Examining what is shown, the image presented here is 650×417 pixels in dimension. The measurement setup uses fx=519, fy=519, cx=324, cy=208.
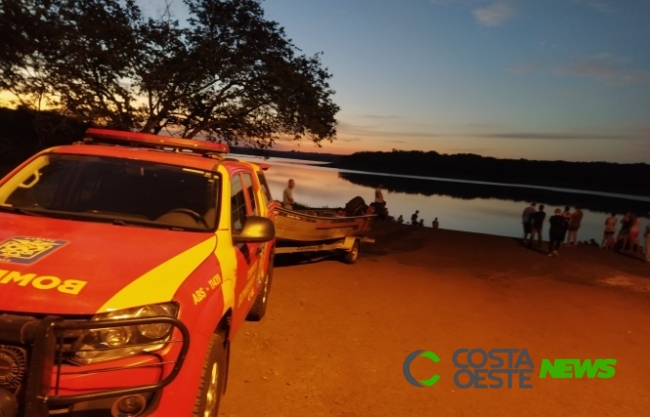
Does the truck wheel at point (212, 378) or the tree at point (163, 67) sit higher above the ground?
the tree at point (163, 67)

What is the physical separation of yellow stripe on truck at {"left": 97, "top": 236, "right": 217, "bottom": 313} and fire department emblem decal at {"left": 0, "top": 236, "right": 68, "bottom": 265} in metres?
0.56

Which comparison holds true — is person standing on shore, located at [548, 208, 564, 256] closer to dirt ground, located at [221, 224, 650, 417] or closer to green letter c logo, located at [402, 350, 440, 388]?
dirt ground, located at [221, 224, 650, 417]

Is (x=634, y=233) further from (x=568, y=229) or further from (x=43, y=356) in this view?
(x=43, y=356)

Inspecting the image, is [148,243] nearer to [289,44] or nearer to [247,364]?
[247,364]

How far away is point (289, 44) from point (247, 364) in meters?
15.6

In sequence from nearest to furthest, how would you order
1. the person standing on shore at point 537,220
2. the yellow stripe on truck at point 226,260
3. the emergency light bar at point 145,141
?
the yellow stripe on truck at point 226,260 < the emergency light bar at point 145,141 < the person standing on shore at point 537,220

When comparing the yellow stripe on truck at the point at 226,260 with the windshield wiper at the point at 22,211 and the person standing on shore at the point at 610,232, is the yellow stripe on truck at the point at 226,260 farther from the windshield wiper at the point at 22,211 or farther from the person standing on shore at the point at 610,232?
the person standing on shore at the point at 610,232

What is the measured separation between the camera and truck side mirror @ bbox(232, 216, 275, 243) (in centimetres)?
389

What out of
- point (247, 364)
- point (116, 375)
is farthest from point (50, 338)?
point (247, 364)

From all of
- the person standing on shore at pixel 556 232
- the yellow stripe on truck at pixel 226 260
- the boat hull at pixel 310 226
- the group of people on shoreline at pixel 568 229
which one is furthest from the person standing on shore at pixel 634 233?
the yellow stripe on truck at pixel 226 260

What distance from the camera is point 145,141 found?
16.7ft

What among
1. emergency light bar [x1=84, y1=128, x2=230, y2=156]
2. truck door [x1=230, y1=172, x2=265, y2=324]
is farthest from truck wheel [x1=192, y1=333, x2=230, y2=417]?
emergency light bar [x1=84, y1=128, x2=230, y2=156]

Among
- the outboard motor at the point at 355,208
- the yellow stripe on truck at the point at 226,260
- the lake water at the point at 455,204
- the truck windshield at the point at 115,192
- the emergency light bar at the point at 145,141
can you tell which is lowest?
the lake water at the point at 455,204

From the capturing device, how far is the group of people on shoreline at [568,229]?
1596 centimetres
